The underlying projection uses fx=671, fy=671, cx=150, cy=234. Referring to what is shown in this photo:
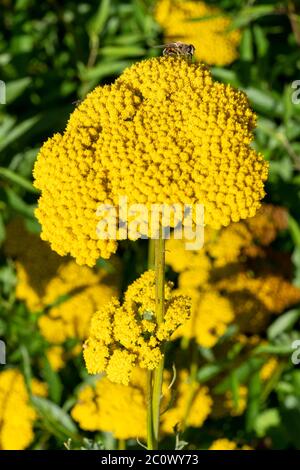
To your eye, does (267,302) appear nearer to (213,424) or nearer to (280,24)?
(213,424)

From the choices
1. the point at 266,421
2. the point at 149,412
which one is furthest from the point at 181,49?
the point at 266,421

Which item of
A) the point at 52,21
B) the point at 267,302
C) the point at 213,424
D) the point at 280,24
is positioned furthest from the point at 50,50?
the point at 213,424

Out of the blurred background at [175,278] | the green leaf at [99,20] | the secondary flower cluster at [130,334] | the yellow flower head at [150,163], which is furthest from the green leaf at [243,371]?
the green leaf at [99,20]

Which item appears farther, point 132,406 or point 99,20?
point 99,20

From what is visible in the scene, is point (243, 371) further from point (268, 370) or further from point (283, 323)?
point (283, 323)

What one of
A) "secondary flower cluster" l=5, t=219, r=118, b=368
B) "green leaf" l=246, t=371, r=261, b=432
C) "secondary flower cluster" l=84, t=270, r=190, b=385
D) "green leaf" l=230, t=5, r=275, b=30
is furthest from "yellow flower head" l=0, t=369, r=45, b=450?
"green leaf" l=230, t=5, r=275, b=30

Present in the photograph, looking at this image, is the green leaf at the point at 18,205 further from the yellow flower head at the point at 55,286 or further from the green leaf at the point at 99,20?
the green leaf at the point at 99,20

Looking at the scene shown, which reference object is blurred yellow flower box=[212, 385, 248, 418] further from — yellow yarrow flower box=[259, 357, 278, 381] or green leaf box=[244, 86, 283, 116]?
green leaf box=[244, 86, 283, 116]
